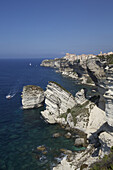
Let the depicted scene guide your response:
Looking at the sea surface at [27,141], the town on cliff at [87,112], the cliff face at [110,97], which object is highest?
the cliff face at [110,97]

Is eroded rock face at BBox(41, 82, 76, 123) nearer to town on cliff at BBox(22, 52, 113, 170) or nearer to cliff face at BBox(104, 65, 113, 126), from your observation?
town on cliff at BBox(22, 52, 113, 170)

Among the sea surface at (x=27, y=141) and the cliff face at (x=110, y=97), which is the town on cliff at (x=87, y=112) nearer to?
the cliff face at (x=110, y=97)

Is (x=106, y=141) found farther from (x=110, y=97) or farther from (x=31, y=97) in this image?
(x=31, y=97)

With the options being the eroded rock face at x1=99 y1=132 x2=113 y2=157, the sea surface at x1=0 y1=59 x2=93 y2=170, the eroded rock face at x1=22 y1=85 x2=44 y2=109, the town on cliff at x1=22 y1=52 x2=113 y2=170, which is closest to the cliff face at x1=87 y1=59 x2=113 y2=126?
the town on cliff at x1=22 y1=52 x2=113 y2=170

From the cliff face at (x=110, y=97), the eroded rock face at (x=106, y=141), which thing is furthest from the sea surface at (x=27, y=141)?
the cliff face at (x=110, y=97)

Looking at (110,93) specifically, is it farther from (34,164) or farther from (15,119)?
(15,119)

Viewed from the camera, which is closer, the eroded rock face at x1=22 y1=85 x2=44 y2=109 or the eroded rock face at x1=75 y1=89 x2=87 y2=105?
the eroded rock face at x1=75 y1=89 x2=87 y2=105

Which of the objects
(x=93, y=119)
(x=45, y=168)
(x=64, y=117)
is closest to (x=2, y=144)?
(x=45, y=168)
